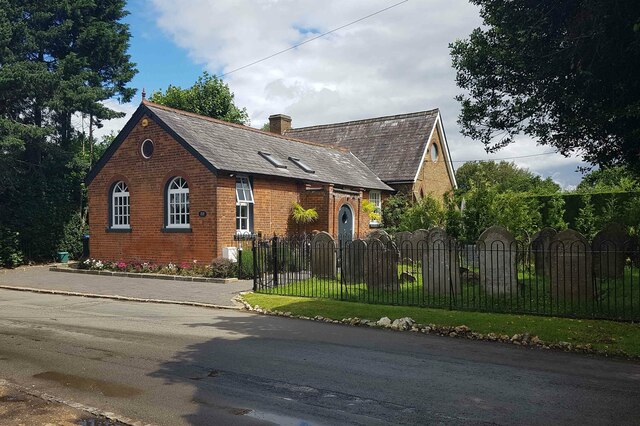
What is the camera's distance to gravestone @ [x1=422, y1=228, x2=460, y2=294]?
41.3 feet

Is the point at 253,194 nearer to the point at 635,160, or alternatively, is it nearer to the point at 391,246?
the point at 391,246

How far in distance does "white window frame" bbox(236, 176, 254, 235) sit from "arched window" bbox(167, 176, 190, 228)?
1907 millimetres

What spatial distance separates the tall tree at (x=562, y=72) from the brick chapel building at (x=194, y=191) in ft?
35.9

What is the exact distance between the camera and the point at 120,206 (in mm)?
22641

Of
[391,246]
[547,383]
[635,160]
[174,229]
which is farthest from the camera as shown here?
[174,229]

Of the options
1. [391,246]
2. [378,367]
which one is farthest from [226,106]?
[378,367]

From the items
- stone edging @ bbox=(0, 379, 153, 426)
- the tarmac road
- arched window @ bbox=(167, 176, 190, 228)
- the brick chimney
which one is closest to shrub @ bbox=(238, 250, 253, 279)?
arched window @ bbox=(167, 176, 190, 228)

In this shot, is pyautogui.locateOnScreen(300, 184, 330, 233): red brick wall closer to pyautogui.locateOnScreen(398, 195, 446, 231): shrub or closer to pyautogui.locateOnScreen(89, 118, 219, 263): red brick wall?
pyautogui.locateOnScreen(398, 195, 446, 231): shrub

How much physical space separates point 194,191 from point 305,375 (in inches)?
544

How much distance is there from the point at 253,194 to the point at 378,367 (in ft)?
46.7

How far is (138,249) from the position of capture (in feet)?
70.4

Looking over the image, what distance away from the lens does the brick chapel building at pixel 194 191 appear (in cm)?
1961

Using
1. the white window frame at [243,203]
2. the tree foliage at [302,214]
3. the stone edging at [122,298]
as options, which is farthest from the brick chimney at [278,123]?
the stone edging at [122,298]

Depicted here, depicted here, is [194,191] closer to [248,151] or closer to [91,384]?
[248,151]
